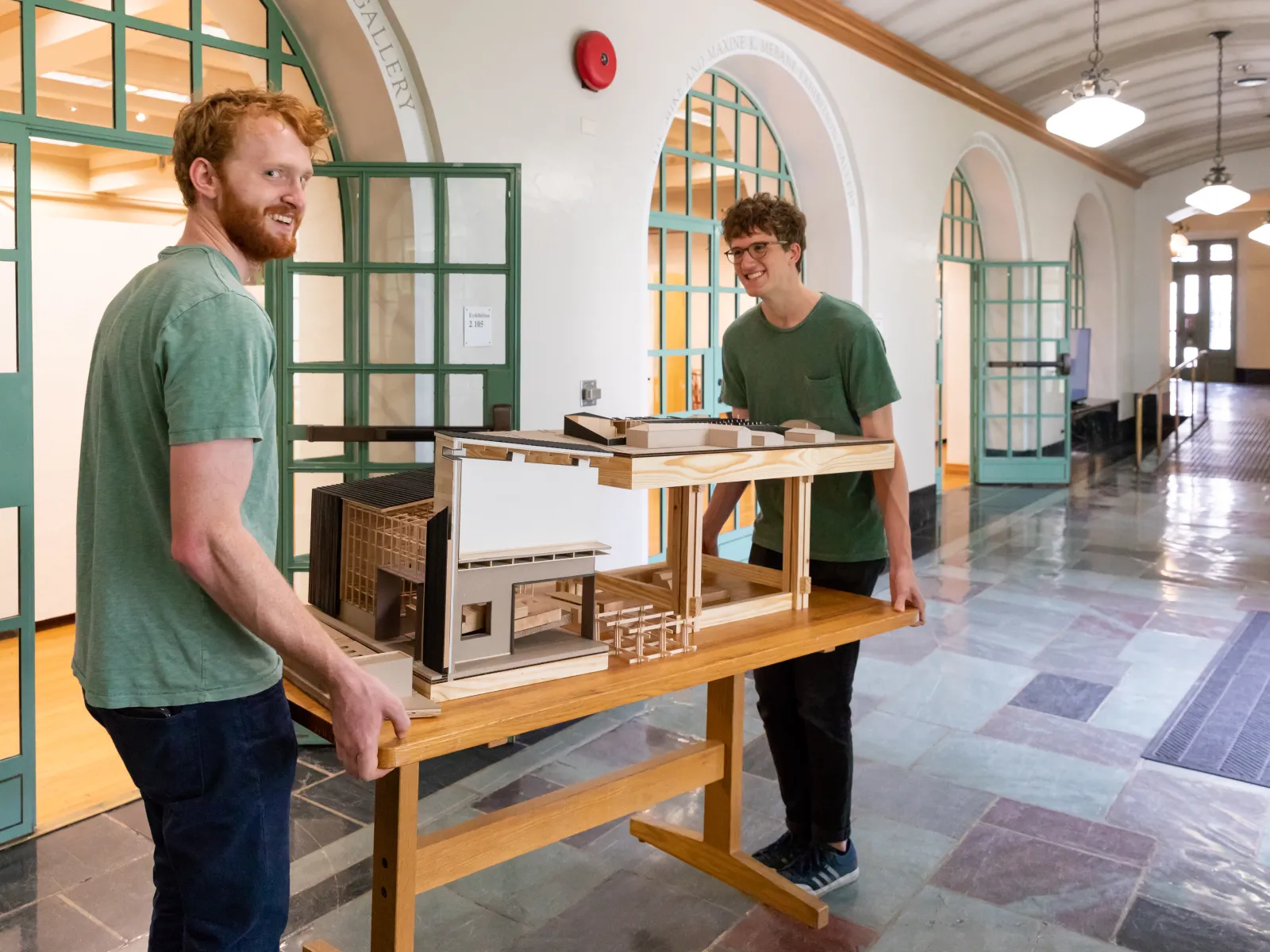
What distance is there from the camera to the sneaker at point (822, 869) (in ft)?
9.59

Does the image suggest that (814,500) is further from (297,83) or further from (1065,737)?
(297,83)

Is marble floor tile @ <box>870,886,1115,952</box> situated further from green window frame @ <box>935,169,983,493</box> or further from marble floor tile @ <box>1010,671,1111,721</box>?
green window frame @ <box>935,169,983,493</box>

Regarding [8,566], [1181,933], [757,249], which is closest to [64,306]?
[8,566]

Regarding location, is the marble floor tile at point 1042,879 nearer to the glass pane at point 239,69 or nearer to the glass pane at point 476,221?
the glass pane at point 476,221

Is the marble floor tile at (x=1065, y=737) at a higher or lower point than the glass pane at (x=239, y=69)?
lower

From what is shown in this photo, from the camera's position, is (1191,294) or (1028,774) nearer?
(1028,774)

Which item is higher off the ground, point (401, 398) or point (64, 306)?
point (64, 306)

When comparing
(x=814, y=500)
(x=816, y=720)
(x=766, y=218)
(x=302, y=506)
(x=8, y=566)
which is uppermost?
(x=766, y=218)

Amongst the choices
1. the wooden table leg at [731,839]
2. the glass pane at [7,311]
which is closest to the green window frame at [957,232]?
the wooden table leg at [731,839]

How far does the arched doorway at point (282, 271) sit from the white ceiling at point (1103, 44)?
4.05 meters

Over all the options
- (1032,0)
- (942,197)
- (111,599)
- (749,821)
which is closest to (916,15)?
(1032,0)

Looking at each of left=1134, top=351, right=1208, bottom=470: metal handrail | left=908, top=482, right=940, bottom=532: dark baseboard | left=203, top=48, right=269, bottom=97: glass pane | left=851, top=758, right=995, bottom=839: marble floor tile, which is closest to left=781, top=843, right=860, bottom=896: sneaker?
left=851, top=758, right=995, bottom=839: marble floor tile

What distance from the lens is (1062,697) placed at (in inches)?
181

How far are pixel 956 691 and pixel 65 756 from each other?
3.50 meters
